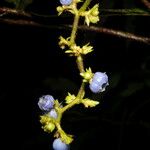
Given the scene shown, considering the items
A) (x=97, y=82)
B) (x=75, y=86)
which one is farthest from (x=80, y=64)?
(x=75, y=86)

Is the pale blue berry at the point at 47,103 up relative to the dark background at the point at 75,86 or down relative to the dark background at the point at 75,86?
up

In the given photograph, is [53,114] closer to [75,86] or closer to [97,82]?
[97,82]

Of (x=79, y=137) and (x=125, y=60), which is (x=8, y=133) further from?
(x=125, y=60)

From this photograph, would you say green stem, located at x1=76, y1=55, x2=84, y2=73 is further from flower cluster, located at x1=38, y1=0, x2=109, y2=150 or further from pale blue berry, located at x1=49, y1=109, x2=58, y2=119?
pale blue berry, located at x1=49, y1=109, x2=58, y2=119

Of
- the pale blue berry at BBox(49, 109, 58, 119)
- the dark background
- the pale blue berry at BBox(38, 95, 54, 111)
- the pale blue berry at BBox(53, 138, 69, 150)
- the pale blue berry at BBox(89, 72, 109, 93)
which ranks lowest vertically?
the dark background

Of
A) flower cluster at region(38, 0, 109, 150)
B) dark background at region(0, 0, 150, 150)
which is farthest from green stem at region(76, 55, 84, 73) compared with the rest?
dark background at region(0, 0, 150, 150)

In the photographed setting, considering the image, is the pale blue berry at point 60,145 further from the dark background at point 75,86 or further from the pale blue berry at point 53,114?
the dark background at point 75,86

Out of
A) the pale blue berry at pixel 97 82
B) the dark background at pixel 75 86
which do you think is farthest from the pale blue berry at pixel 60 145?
the dark background at pixel 75 86

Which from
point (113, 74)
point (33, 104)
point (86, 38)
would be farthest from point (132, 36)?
point (33, 104)
